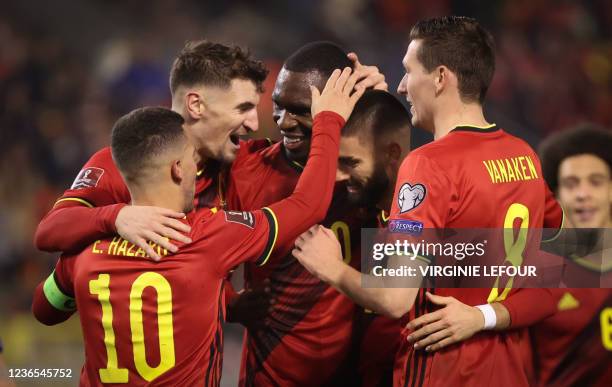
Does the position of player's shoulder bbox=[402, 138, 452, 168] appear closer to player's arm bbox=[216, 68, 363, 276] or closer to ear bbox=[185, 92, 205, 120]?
player's arm bbox=[216, 68, 363, 276]

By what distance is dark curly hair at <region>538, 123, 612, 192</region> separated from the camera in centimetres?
464

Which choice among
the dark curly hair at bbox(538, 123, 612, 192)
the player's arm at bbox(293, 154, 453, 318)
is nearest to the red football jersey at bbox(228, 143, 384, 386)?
the player's arm at bbox(293, 154, 453, 318)

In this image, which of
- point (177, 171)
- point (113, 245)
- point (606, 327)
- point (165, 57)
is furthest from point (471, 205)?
point (165, 57)

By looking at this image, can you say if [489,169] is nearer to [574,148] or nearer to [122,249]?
[122,249]

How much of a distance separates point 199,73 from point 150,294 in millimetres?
1249

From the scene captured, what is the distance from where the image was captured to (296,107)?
3.87 m

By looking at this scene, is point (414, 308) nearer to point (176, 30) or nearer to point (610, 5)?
point (176, 30)

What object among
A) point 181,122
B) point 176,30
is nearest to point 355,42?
point 176,30

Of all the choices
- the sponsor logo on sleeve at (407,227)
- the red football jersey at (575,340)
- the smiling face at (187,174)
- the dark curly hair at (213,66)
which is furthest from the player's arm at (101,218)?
the red football jersey at (575,340)

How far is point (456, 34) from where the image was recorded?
11.3ft

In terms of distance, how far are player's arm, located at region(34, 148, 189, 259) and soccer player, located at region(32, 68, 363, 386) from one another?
0.06 metres

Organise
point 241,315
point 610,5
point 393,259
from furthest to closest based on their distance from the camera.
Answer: point 610,5 < point 241,315 < point 393,259

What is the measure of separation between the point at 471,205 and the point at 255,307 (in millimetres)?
1216

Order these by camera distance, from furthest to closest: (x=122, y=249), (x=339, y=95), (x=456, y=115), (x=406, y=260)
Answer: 1. (x=339, y=95)
2. (x=456, y=115)
3. (x=122, y=249)
4. (x=406, y=260)
